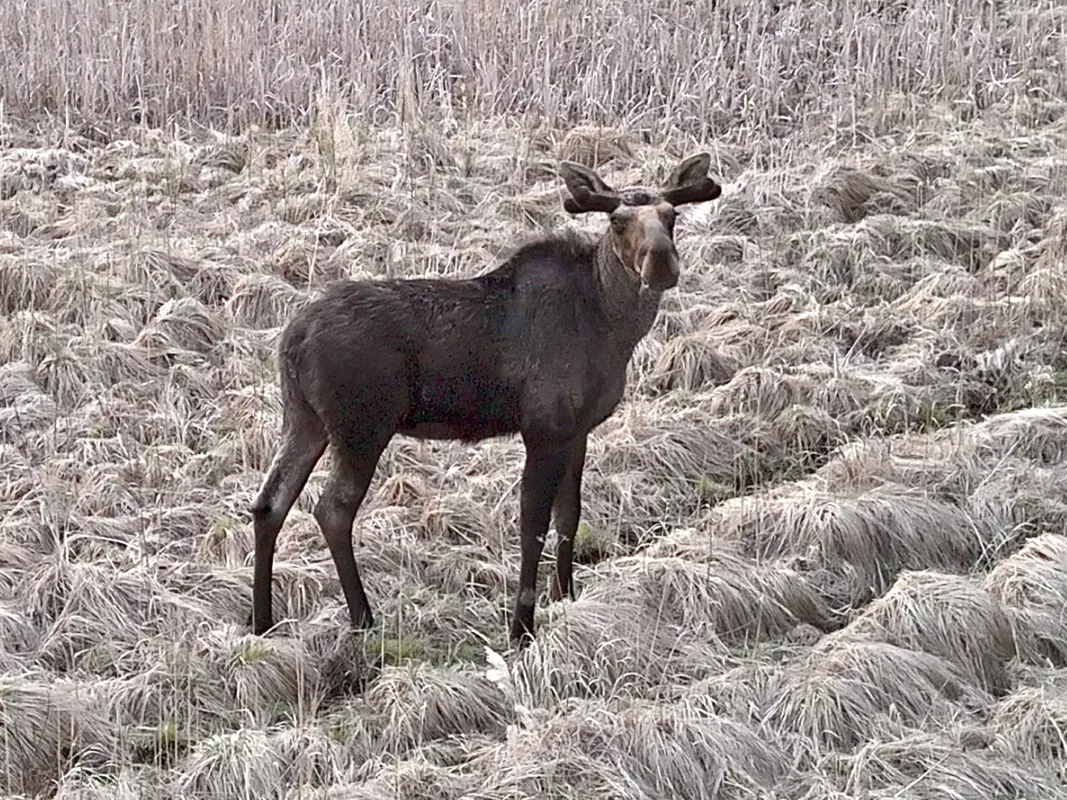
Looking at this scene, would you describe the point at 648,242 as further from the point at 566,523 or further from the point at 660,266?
the point at 566,523

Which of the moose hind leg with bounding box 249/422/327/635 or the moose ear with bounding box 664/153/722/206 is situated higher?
the moose ear with bounding box 664/153/722/206

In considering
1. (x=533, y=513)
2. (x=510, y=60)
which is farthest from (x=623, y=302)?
(x=510, y=60)

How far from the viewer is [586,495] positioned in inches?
284

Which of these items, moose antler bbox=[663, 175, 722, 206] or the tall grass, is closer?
moose antler bbox=[663, 175, 722, 206]

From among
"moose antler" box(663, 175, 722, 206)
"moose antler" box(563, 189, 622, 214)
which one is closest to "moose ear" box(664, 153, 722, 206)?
"moose antler" box(663, 175, 722, 206)

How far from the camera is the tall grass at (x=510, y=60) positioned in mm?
11602

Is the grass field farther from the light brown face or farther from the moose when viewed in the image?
the light brown face

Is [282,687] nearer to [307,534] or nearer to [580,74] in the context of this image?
[307,534]

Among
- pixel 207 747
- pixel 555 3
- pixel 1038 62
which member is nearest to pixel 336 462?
pixel 207 747

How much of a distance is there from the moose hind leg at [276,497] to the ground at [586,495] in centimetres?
17

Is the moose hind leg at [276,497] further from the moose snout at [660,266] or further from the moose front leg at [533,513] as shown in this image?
the moose snout at [660,266]

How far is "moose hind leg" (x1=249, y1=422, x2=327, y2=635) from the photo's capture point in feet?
19.4

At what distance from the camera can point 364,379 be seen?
5.67m

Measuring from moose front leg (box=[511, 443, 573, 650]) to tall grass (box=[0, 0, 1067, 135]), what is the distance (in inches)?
245
